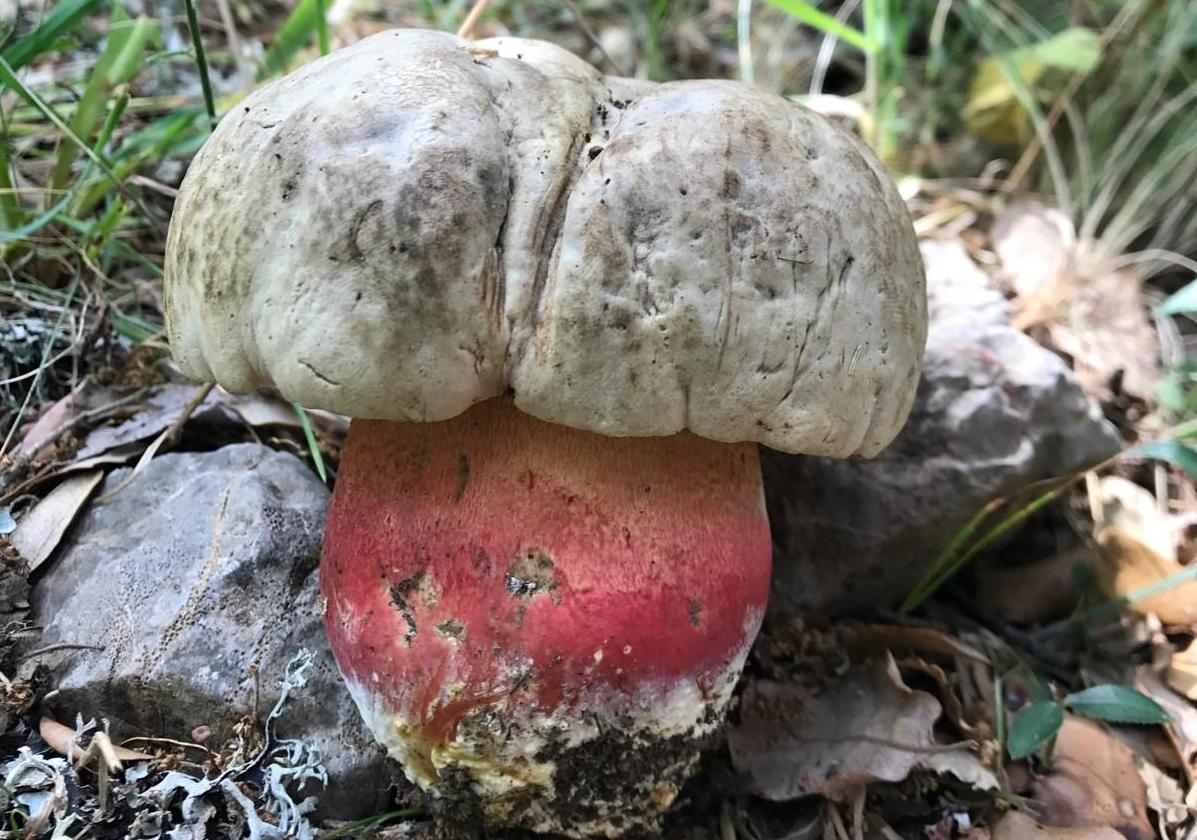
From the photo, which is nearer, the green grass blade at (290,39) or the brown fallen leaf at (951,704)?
the brown fallen leaf at (951,704)

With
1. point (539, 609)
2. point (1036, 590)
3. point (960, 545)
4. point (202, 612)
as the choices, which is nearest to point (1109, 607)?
point (1036, 590)

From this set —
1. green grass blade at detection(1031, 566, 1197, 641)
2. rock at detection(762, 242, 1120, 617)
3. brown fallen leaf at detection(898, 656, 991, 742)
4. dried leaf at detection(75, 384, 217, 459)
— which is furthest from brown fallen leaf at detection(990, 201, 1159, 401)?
dried leaf at detection(75, 384, 217, 459)

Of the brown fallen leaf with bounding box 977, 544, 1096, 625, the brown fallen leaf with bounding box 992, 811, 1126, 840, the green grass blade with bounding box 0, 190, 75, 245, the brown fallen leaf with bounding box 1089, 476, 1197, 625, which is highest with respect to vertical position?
the green grass blade with bounding box 0, 190, 75, 245

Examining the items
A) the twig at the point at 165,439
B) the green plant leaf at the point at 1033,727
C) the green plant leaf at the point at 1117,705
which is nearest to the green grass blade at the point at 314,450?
the twig at the point at 165,439

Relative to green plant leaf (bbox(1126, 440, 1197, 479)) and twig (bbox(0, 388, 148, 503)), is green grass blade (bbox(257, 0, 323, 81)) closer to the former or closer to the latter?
twig (bbox(0, 388, 148, 503))

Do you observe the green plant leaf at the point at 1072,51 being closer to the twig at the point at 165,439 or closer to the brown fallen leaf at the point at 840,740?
the brown fallen leaf at the point at 840,740

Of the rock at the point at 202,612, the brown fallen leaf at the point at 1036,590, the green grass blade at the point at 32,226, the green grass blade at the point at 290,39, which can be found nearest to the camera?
the rock at the point at 202,612

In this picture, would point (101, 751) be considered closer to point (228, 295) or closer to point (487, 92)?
point (228, 295)
